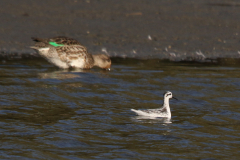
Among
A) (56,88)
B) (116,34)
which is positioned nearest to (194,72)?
(56,88)

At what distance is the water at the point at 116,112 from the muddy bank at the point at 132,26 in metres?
3.09

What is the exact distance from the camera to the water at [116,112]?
866 cm

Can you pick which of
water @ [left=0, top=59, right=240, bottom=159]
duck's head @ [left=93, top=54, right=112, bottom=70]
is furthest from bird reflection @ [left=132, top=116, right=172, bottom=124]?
duck's head @ [left=93, top=54, right=112, bottom=70]

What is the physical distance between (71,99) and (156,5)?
14.9 metres

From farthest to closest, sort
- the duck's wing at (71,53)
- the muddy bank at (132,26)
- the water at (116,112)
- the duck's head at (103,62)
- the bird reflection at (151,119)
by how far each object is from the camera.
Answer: the muddy bank at (132,26) < the duck's head at (103,62) < the duck's wing at (71,53) < the bird reflection at (151,119) < the water at (116,112)

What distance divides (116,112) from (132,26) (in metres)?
12.7

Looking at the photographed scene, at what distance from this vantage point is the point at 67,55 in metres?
17.1

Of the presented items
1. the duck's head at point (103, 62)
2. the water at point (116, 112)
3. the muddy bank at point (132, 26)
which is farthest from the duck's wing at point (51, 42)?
the muddy bank at point (132, 26)

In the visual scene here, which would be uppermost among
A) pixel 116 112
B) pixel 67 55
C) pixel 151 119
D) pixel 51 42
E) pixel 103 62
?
pixel 51 42

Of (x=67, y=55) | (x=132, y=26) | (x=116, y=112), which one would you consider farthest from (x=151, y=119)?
(x=132, y=26)

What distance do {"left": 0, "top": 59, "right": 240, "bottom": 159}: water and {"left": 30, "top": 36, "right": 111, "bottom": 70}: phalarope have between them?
402 mm

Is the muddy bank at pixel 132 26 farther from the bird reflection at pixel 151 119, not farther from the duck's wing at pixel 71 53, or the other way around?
the bird reflection at pixel 151 119

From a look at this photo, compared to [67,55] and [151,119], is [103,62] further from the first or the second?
[151,119]

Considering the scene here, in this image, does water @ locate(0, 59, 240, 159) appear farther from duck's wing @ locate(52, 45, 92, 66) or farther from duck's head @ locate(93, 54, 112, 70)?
duck's wing @ locate(52, 45, 92, 66)
